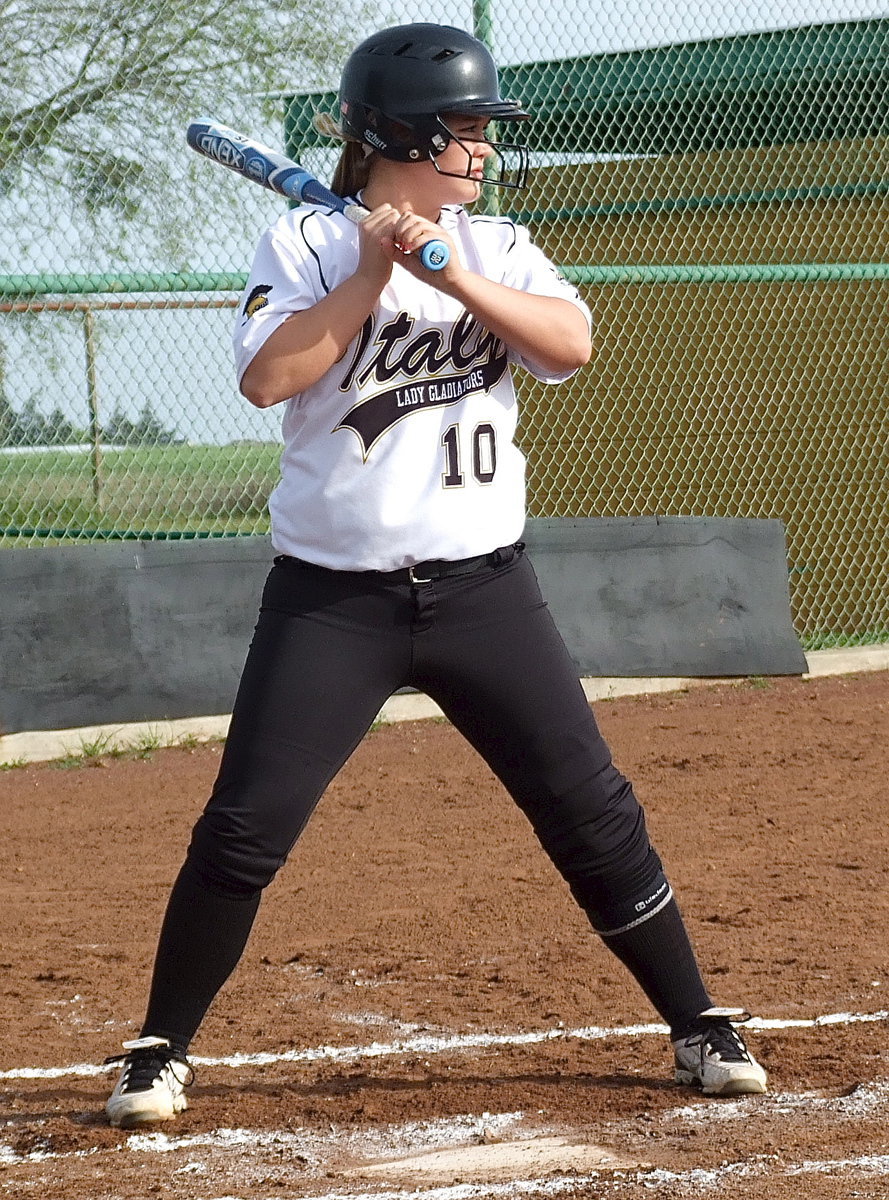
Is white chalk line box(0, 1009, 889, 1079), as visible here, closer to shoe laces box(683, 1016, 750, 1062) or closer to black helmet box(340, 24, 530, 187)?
shoe laces box(683, 1016, 750, 1062)

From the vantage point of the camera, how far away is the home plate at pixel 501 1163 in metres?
2.52

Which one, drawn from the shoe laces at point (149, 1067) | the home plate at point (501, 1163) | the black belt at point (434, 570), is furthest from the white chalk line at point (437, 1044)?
the black belt at point (434, 570)

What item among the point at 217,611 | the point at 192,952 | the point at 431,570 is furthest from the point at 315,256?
the point at 217,611

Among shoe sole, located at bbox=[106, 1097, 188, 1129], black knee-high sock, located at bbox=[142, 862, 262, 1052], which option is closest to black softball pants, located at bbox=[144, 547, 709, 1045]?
black knee-high sock, located at bbox=[142, 862, 262, 1052]

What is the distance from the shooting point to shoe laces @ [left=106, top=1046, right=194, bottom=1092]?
2830 millimetres

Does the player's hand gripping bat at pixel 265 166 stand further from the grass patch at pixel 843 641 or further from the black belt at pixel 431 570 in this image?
the grass patch at pixel 843 641

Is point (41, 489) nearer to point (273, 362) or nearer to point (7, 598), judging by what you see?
point (7, 598)

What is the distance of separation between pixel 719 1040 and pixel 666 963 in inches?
6.8

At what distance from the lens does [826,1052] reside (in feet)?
10.2

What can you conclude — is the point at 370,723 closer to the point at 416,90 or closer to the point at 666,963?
the point at 666,963

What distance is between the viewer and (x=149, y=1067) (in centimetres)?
284

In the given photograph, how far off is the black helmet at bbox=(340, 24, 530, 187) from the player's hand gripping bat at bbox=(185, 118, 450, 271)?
0.13 metres

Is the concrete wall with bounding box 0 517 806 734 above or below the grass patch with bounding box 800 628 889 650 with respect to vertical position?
above

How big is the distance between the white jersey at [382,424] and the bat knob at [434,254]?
225 millimetres
